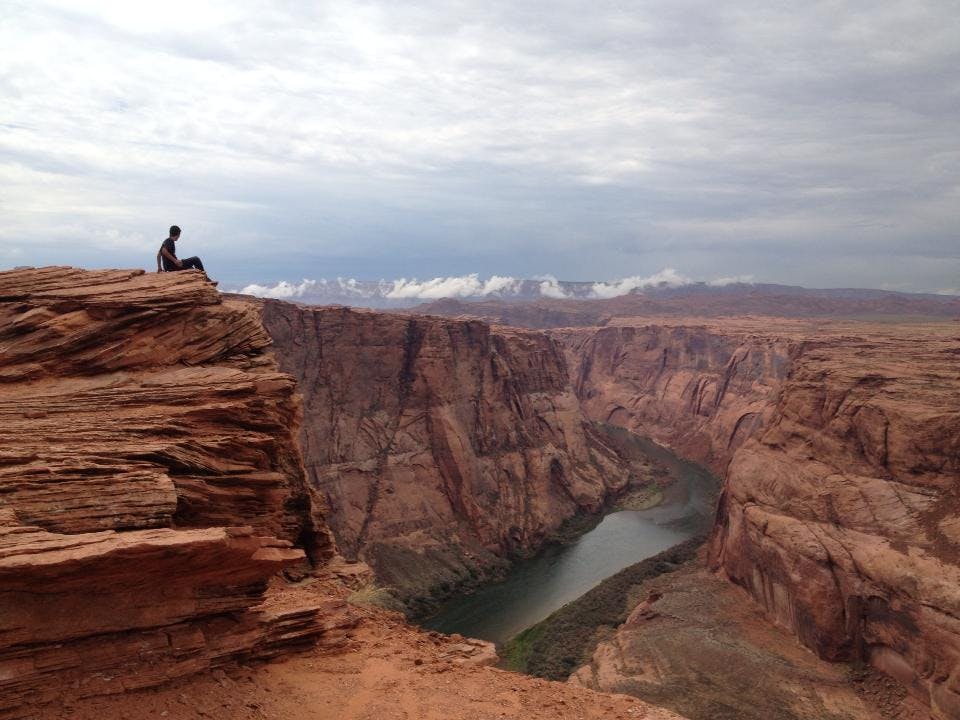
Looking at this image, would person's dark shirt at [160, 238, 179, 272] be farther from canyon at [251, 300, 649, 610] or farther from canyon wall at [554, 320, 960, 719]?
canyon at [251, 300, 649, 610]

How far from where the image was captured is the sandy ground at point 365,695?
12.8 meters

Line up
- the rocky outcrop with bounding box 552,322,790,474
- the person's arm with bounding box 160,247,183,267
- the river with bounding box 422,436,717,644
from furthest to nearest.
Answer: the rocky outcrop with bounding box 552,322,790,474
the river with bounding box 422,436,717,644
the person's arm with bounding box 160,247,183,267

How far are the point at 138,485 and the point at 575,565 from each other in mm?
54160

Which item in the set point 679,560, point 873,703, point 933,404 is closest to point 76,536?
point 873,703

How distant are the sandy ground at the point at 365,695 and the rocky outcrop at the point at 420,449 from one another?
3735 centimetres

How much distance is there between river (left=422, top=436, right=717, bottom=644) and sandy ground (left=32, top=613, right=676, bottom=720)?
32315 millimetres

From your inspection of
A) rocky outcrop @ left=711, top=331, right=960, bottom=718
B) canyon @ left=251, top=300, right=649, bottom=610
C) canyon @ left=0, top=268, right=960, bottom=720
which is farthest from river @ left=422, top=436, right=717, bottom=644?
rocky outcrop @ left=711, top=331, right=960, bottom=718

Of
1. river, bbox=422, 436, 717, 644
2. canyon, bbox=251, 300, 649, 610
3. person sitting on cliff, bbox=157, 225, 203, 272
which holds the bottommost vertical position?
river, bbox=422, 436, 717, 644

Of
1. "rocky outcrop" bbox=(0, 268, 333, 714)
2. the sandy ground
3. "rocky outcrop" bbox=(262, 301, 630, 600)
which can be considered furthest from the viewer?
"rocky outcrop" bbox=(262, 301, 630, 600)

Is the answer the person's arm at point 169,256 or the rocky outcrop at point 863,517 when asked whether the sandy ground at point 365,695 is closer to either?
the person's arm at point 169,256

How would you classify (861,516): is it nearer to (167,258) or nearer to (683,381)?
(167,258)

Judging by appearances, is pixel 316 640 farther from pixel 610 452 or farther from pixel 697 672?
pixel 610 452

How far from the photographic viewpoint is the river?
5047 centimetres

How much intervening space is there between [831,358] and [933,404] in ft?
50.3
